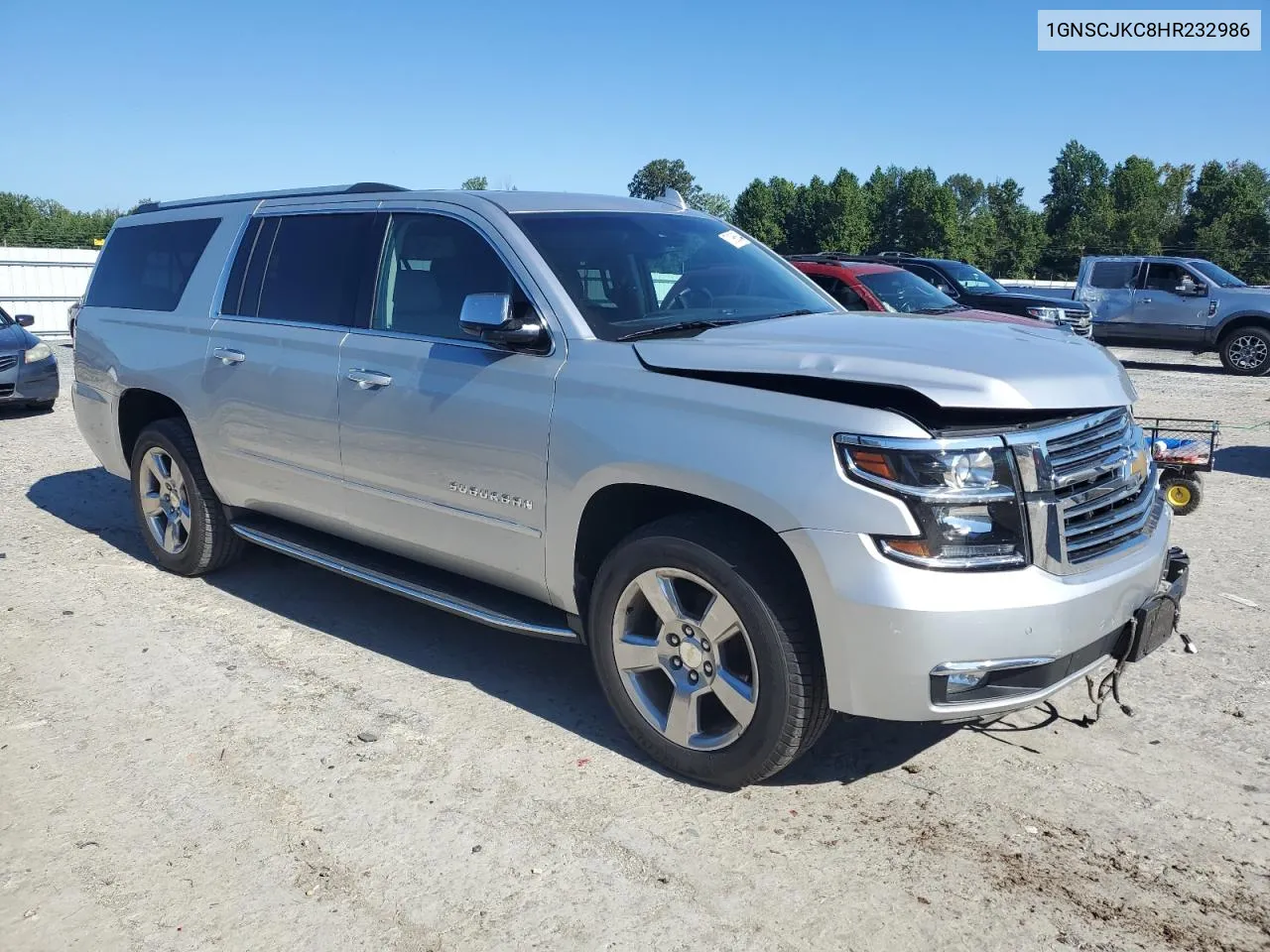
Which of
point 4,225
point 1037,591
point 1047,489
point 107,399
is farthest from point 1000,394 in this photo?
point 4,225

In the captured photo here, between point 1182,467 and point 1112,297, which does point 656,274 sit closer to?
point 1182,467

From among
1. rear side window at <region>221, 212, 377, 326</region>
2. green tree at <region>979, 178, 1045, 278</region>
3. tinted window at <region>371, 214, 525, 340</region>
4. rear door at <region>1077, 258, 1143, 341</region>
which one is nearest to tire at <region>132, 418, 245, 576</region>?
rear side window at <region>221, 212, 377, 326</region>

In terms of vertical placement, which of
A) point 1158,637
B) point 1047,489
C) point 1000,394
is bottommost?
point 1158,637

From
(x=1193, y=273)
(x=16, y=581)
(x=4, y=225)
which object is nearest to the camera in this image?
(x=16, y=581)

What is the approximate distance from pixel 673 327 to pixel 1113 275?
17.8 meters

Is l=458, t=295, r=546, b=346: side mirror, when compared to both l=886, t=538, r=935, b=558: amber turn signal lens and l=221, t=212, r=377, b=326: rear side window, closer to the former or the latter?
l=221, t=212, r=377, b=326: rear side window

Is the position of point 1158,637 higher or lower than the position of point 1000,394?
lower

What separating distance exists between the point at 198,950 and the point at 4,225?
86710 mm

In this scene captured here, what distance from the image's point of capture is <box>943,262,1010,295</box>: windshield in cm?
1695

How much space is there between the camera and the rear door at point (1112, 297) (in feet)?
62.6

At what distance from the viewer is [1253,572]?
5.96 meters

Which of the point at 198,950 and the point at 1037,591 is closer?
the point at 198,950

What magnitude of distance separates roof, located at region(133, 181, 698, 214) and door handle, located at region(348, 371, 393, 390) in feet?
2.55

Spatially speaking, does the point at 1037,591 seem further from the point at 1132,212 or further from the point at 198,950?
the point at 1132,212
